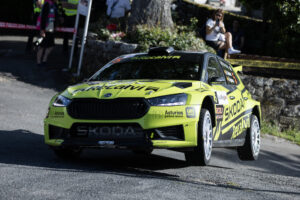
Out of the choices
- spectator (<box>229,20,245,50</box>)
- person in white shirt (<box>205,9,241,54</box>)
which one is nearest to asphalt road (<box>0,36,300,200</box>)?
person in white shirt (<box>205,9,241,54</box>)

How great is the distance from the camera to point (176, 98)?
7.33 meters

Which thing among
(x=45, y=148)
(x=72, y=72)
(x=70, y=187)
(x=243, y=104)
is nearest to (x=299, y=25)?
(x=72, y=72)

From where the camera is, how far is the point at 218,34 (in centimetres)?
1590

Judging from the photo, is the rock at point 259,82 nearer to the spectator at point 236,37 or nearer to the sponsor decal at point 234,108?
the spectator at point 236,37

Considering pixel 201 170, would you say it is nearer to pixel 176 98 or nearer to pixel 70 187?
pixel 176 98

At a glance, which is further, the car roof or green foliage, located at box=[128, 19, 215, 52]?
green foliage, located at box=[128, 19, 215, 52]

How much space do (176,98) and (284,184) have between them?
1.61 m

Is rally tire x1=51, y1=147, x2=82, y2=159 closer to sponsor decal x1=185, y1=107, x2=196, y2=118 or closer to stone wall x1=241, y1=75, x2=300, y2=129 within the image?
sponsor decal x1=185, y1=107, x2=196, y2=118

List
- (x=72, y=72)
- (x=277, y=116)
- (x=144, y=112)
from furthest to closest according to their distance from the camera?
(x=72, y=72), (x=277, y=116), (x=144, y=112)

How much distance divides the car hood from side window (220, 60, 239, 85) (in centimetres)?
146

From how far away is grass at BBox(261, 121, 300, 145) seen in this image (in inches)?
566

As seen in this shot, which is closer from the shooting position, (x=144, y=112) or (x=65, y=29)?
(x=144, y=112)

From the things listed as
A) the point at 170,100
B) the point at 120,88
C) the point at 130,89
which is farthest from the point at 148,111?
the point at 120,88

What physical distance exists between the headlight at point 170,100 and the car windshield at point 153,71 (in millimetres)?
817
